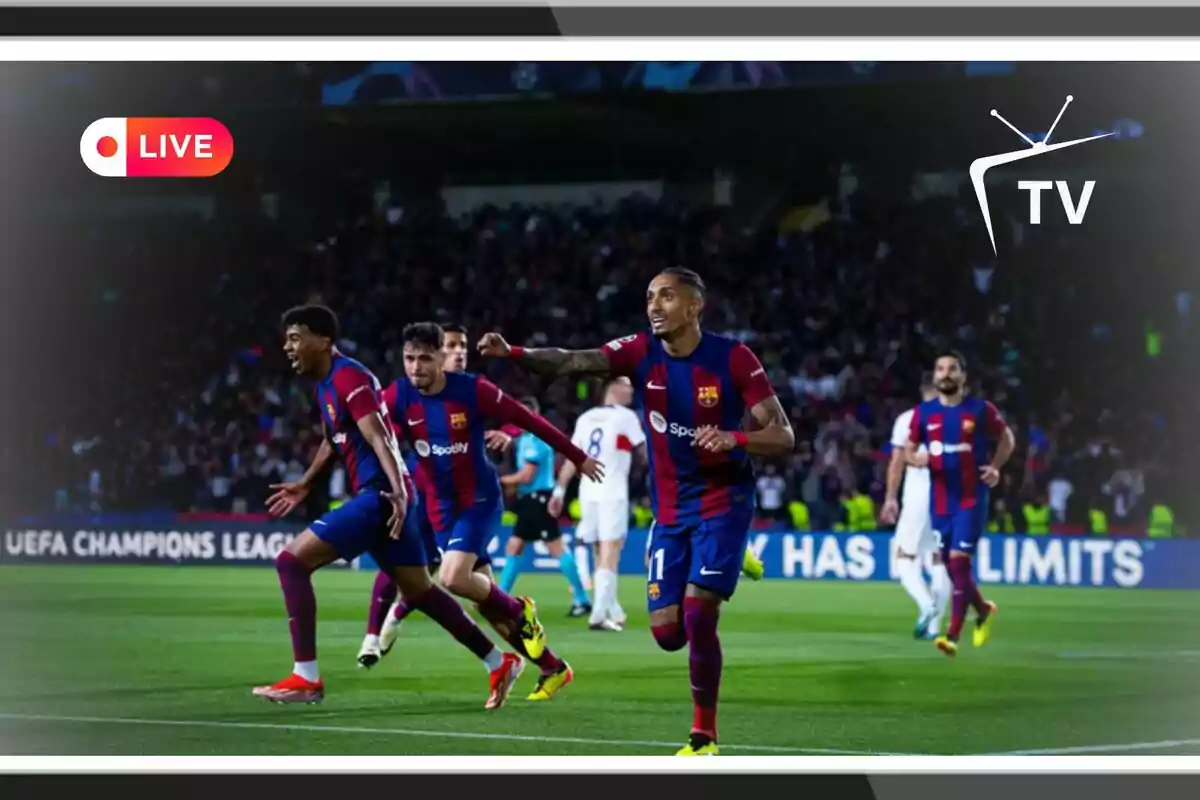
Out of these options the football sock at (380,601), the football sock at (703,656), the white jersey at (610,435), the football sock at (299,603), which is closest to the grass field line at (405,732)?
the football sock at (703,656)

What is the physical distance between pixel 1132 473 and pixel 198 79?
12.6m

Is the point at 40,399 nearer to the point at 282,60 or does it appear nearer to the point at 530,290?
the point at 530,290

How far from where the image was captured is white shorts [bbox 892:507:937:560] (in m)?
12.5

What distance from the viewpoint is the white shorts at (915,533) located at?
492 inches

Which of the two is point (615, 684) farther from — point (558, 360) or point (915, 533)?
point (915, 533)

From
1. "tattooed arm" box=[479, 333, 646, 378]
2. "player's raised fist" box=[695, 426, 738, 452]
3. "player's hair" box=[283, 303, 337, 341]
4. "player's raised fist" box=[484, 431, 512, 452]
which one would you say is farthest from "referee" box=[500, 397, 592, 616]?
"player's raised fist" box=[695, 426, 738, 452]

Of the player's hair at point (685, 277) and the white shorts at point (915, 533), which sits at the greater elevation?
the player's hair at point (685, 277)

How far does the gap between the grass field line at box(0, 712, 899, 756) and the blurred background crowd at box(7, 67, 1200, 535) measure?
30.0 ft

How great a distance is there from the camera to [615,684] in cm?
962

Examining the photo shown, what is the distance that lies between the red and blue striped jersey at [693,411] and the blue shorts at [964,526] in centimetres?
429

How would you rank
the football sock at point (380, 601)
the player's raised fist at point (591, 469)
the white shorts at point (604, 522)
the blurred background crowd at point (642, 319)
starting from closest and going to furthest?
the player's raised fist at point (591, 469) < the football sock at point (380, 601) < the white shorts at point (604, 522) < the blurred background crowd at point (642, 319)

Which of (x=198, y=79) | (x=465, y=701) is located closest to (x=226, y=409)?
(x=465, y=701)

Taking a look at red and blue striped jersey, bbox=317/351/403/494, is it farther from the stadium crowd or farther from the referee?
the stadium crowd

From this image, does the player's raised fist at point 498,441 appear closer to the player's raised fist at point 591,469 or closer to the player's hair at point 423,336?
the player's hair at point 423,336
